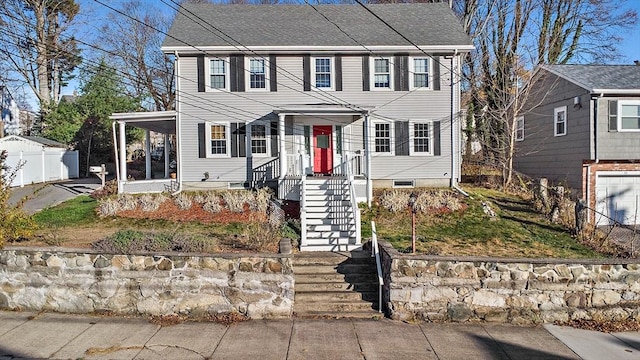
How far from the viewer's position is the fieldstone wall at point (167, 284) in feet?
25.1

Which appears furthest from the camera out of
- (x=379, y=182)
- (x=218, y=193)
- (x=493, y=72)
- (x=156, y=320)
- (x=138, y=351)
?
(x=493, y=72)

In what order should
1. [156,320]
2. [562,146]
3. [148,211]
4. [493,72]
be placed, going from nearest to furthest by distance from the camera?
[156,320] < [148,211] < [562,146] < [493,72]

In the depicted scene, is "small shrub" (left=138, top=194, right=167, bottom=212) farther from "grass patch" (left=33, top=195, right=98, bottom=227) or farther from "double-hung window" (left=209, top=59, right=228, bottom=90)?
"double-hung window" (left=209, top=59, right=228, bottom=90)

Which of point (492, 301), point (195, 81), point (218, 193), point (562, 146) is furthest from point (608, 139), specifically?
point (195, 81)

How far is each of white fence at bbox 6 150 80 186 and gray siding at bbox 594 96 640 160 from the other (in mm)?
23996

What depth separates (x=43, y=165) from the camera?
948 inches

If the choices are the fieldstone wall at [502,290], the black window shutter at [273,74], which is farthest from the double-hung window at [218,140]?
the fieldstone wall at [502,290]

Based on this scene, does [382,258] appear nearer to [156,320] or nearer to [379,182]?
[156,320]

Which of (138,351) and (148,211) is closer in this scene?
(138,351)

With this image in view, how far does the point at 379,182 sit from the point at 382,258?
382 inches

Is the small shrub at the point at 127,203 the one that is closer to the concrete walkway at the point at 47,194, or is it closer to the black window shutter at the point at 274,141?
the concrete walkway at the point at 47,194

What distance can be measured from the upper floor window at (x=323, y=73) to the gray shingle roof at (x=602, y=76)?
978 cm

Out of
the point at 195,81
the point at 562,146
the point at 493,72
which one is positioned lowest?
the point at 562,146

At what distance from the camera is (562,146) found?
19688 millimetres
